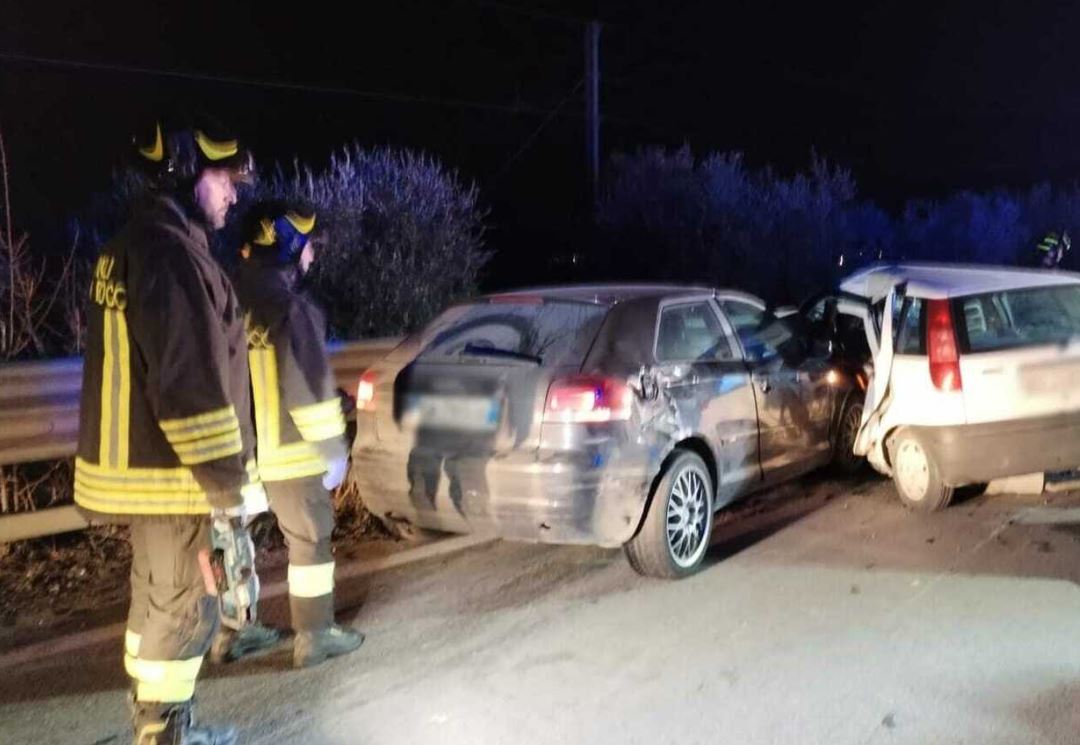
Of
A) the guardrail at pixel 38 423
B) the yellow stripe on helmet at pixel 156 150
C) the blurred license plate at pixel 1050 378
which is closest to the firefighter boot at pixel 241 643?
the guardrail at pixel 38 423

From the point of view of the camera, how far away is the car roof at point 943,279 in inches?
264

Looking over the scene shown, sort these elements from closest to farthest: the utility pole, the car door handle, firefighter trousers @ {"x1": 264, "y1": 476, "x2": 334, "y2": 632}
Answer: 1. firefighter trousers @ {"x1": 264, "y1": 476, "x2": 334, "y2": 632}
2. the car door handle
3. the utility pole

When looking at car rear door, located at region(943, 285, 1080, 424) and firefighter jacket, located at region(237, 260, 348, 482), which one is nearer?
firefighter jacket, located at region(237, 260, 348, 482)

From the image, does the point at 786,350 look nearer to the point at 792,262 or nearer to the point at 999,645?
the point at 999,645

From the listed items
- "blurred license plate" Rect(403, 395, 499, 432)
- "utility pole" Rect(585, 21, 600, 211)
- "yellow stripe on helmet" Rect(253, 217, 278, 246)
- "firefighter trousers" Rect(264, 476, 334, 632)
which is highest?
"utility pole" Rect(585, 21, 600, 211)

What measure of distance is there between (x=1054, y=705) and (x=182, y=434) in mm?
3246

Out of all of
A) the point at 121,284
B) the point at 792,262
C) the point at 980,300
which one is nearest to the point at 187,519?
the point at 121,284

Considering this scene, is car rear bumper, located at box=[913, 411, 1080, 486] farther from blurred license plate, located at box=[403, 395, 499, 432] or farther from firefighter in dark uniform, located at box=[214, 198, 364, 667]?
firefighter in dark uniform, located at box=[214, 198, 364, 667]

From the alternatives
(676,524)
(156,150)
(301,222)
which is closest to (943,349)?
(676,524)

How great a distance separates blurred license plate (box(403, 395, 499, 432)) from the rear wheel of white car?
2807mm

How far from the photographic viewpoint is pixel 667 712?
4.21 meters

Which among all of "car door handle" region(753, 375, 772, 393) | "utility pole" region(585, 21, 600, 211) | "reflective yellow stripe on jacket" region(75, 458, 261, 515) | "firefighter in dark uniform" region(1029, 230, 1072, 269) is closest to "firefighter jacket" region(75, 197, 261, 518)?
"reflective yellow stripe on jacket" region(75, 458, 261, 515)

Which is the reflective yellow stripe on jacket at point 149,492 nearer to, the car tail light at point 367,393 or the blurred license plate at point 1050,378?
the car tail light at point 367,393

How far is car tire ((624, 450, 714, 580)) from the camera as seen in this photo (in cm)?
566
